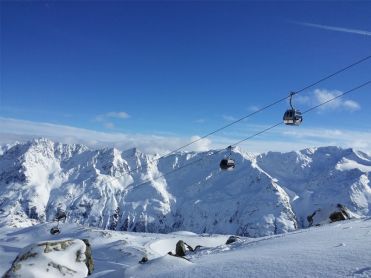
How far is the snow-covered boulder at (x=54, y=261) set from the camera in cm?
2203

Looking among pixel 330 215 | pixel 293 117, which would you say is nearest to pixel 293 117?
pixel 293 117

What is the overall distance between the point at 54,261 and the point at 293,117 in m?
14.7

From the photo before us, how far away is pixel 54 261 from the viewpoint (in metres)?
22.8

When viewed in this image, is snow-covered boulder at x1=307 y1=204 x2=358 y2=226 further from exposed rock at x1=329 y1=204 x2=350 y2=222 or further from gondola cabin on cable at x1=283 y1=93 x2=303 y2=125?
gondola cabin on cable at x1=283 y1=93 x2=303 y2=125

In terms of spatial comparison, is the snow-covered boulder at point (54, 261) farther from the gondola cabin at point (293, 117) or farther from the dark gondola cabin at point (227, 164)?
the gondola cabin at point (293, 117)

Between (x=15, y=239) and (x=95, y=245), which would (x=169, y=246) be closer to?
(x=95, y=245)

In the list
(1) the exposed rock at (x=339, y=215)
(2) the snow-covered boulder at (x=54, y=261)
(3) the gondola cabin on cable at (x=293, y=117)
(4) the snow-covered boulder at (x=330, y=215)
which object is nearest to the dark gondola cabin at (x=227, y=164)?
(3) the gondola cabin on cable at (x=293, y=117)

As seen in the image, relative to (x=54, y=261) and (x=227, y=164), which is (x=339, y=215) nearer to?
(x=227, y=164)

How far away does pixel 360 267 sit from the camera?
38.4 feet

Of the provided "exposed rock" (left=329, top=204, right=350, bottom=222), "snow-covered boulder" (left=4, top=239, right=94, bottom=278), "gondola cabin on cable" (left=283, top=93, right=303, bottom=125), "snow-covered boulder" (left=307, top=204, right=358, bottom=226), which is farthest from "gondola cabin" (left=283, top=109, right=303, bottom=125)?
"exposed rock" (left=329, top=204, right=350, bottom=222)

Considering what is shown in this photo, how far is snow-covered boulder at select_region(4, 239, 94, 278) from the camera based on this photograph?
2203 cm

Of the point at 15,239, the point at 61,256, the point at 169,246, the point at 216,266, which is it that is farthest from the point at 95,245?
the point at 216,266

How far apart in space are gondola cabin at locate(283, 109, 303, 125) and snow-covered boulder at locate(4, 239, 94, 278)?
1346 cm

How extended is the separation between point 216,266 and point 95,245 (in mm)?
133737
